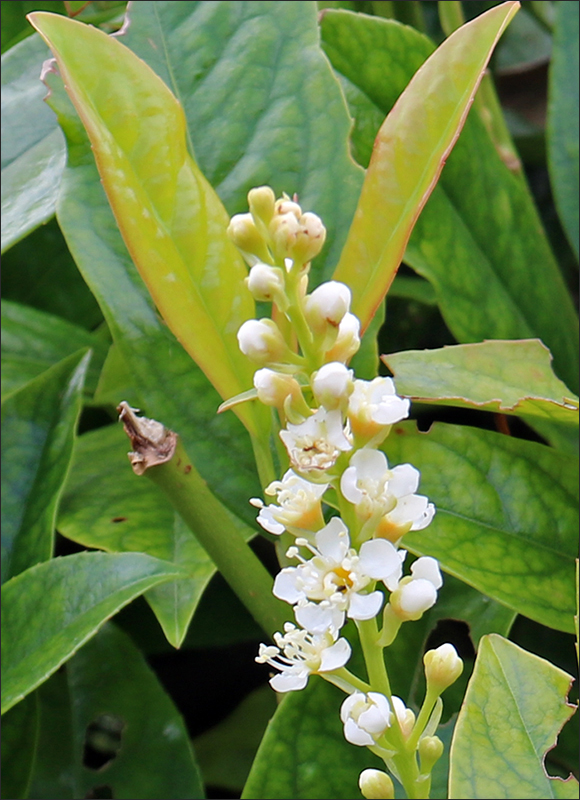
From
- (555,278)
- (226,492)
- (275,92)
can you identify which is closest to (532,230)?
(555,278)

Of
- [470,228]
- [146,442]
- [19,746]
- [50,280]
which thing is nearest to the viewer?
[146,442]

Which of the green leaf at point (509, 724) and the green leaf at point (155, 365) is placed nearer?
the green leaf at point (509, 724)

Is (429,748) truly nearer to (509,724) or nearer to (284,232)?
(509,724)

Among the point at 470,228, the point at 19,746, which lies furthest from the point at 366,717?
the point at 470,228

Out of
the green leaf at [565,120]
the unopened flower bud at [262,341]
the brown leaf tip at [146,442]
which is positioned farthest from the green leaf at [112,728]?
the green leaf at [565,120]

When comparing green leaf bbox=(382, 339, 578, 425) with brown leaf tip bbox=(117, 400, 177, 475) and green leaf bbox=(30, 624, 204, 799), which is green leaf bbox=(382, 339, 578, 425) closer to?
brown leaf tip bbox=(117, 400, 177, 475)

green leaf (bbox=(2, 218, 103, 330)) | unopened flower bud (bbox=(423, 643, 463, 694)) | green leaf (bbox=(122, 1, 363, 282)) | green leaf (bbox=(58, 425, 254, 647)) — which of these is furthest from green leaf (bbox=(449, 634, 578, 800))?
green leaf (bbox=(2, 218, 103, 330))

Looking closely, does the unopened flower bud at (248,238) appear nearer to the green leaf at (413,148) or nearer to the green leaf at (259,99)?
the green leaf at (413,148)
